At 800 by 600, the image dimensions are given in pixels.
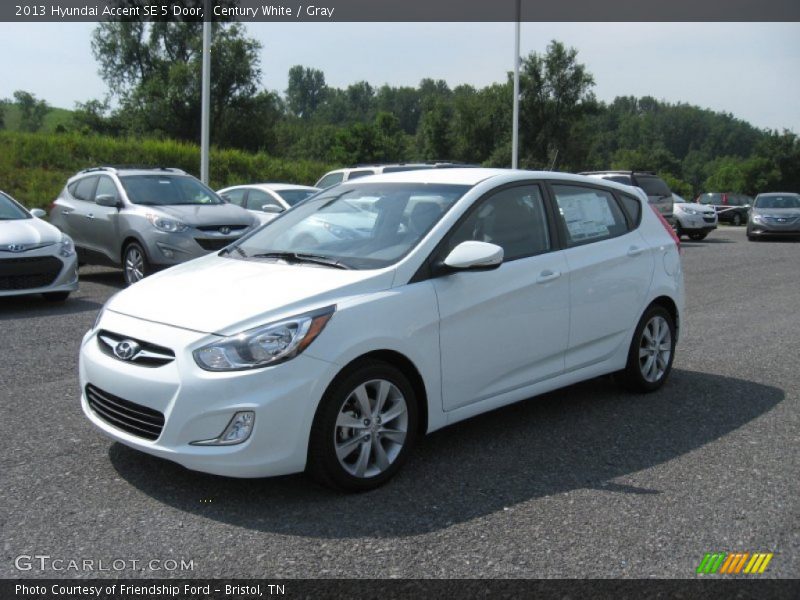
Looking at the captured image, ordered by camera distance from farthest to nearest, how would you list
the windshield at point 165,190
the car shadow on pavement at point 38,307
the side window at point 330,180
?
1. the side window at point 330,180
2. the windshield at point 165,190
3. the car shadow on pavement at point 38,307

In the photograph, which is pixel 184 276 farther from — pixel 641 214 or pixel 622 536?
pixel 641 214

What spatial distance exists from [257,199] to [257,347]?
11708 mm

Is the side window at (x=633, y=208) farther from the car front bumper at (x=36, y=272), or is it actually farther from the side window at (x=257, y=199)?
the side window at (x=257, y=199)

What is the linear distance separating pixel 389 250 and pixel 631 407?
2.33 metres

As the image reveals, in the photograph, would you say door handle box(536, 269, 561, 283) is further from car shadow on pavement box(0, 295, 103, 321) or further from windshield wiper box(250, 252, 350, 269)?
car shadow on pavement box(0, 295, 103, 321)

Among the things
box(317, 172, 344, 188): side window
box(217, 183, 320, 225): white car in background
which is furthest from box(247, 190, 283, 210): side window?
box(317, 172, 344, 188): side window

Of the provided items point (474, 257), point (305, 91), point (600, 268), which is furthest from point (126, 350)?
point (305, 91)

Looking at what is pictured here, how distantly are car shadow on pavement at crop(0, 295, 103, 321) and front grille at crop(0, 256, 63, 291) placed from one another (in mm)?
293

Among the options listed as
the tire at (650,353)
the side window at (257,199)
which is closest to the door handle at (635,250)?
the tire at (650,353)

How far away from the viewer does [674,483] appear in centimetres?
448

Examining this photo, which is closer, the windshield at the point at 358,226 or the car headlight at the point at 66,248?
the windshield at the point at 358,226

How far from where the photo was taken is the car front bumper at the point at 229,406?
155 inches

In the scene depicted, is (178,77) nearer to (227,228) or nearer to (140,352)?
(227,228)

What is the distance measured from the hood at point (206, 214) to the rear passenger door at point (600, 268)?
275 inches
